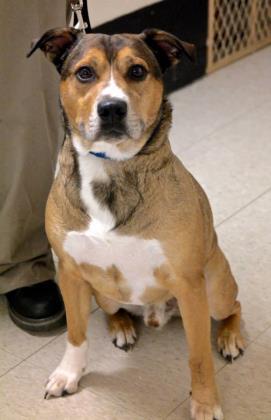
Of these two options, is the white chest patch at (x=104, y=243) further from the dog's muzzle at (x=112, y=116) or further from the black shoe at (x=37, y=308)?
the black shoe at (x=37, y=308)

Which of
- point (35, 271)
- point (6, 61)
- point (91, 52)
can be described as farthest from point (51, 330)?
point (91, 52)

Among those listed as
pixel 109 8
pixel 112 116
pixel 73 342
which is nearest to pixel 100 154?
pixel 112 116

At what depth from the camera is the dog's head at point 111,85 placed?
1312 mm

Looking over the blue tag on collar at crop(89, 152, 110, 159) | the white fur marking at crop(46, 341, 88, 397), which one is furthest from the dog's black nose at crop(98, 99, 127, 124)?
the white fur marking at crop(46, 341, 88, 397)

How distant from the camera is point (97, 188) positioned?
147 centimetres

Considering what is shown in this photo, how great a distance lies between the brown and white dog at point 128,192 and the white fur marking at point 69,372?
17cm

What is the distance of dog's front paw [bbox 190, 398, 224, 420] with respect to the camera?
5.14 feet

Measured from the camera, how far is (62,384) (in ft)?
5.51

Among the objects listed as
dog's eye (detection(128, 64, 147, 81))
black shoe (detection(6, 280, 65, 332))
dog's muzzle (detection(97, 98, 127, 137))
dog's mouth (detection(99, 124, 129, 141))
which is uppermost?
dog's eye (detection(128, 64, 147, 81))

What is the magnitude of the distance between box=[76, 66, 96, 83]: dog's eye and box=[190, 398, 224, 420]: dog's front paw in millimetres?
827

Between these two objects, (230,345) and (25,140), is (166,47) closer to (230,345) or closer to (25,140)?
(25,140)

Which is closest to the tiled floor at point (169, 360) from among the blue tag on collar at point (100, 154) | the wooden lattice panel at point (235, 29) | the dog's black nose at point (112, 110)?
the blue tag on collar at point (100, 154)

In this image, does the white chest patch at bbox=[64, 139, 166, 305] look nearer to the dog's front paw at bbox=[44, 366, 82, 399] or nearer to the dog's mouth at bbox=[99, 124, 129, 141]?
the dog's mouth at bbox=[99, 124, 129, 141]

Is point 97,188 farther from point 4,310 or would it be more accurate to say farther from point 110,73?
point 4,310
